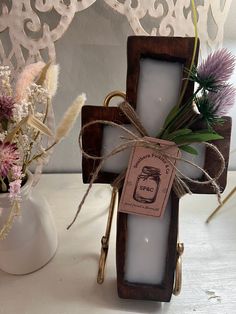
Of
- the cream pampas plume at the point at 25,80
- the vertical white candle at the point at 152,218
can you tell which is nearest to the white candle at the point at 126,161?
the vertical white candle at the point at 152,218

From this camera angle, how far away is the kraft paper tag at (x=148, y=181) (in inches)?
21.2

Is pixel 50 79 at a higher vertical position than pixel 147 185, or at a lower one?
higher

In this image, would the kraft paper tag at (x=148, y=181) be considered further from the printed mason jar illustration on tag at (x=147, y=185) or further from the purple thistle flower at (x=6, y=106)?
the purple thistle flower at (x=6, y=106)

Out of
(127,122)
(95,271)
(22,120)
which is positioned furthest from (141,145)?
(95,271)

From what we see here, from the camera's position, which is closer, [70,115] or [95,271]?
[70,115]

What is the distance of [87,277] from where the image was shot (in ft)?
2.22

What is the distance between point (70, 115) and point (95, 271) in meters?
0.29

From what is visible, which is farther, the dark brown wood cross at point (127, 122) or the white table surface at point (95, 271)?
the white table surface at point (95, 271)

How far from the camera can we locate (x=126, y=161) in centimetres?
57

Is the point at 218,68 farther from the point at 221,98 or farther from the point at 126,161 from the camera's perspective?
the point at 126,161

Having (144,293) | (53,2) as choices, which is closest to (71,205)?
(144,293)

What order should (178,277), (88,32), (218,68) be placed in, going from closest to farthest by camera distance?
(218,68) < (178,277) < (88,32)

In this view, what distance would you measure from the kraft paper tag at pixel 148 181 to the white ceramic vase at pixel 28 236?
0.16 meters

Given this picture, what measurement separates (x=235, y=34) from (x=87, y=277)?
54cm
